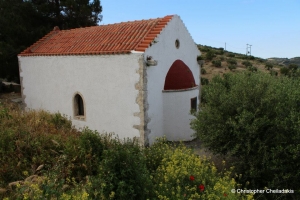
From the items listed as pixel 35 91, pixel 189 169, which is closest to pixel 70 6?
pixel 35 91

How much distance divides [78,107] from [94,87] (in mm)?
1714

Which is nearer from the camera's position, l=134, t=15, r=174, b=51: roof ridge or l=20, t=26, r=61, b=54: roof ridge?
l=134, t=15, r=174, b=51: roof ridge

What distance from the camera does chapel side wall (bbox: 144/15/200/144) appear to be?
9367 millimetres

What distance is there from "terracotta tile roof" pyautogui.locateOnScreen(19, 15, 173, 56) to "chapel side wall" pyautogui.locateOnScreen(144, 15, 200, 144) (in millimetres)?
355

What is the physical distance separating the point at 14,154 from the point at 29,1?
14831 mm

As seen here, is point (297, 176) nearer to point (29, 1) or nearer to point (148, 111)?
point (148, 111)

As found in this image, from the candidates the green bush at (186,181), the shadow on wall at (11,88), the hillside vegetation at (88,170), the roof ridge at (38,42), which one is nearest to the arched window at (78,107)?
the hillside vegetation at (88,170)

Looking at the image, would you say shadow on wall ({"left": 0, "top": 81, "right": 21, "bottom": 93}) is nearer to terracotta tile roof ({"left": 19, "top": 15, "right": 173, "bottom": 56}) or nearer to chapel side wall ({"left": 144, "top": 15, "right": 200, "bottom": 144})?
terracotta tile roof ({"left": 19, "top": 15, "right": 173, "bottom": 56})

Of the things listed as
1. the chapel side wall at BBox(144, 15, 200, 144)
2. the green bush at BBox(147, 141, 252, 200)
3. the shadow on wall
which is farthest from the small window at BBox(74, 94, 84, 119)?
the shadow on wall

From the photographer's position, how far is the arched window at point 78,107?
37.2 feet

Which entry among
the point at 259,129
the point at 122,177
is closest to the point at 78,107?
the point at 122,177

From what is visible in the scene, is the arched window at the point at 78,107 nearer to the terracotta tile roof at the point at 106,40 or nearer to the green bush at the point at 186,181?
the terracotta tile roof at the point at 106,40

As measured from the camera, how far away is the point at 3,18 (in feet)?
52.1

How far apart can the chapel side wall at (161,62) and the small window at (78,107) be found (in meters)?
3.66
